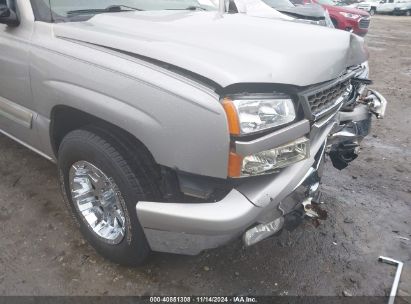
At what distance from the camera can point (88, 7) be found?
2.75 m

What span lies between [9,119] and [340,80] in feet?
8.03

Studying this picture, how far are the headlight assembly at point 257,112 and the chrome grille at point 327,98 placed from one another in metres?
0.21

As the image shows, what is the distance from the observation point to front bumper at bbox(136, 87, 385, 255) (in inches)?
73.2

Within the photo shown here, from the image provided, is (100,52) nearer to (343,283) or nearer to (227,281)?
(227,281)

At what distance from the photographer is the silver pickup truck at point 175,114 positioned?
1.85m

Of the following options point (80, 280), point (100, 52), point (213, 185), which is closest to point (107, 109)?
point (100, 52)

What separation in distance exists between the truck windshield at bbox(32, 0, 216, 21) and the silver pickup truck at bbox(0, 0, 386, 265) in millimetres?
12

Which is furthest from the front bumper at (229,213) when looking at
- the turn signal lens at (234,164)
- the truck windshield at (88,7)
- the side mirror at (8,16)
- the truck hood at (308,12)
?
the truck hood at (308,12)

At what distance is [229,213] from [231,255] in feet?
3.19

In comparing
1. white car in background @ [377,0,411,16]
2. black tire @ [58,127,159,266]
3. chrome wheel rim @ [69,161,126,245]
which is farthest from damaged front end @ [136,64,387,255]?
white car in background @ [377,0,411,16]

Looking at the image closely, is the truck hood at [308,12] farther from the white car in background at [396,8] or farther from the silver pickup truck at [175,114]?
the white car in background at [396,8]

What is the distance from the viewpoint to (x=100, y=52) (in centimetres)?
218

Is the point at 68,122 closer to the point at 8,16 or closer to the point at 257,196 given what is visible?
the point at 8,16

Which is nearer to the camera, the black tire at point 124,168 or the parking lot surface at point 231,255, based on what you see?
the black tire at point 124,168
